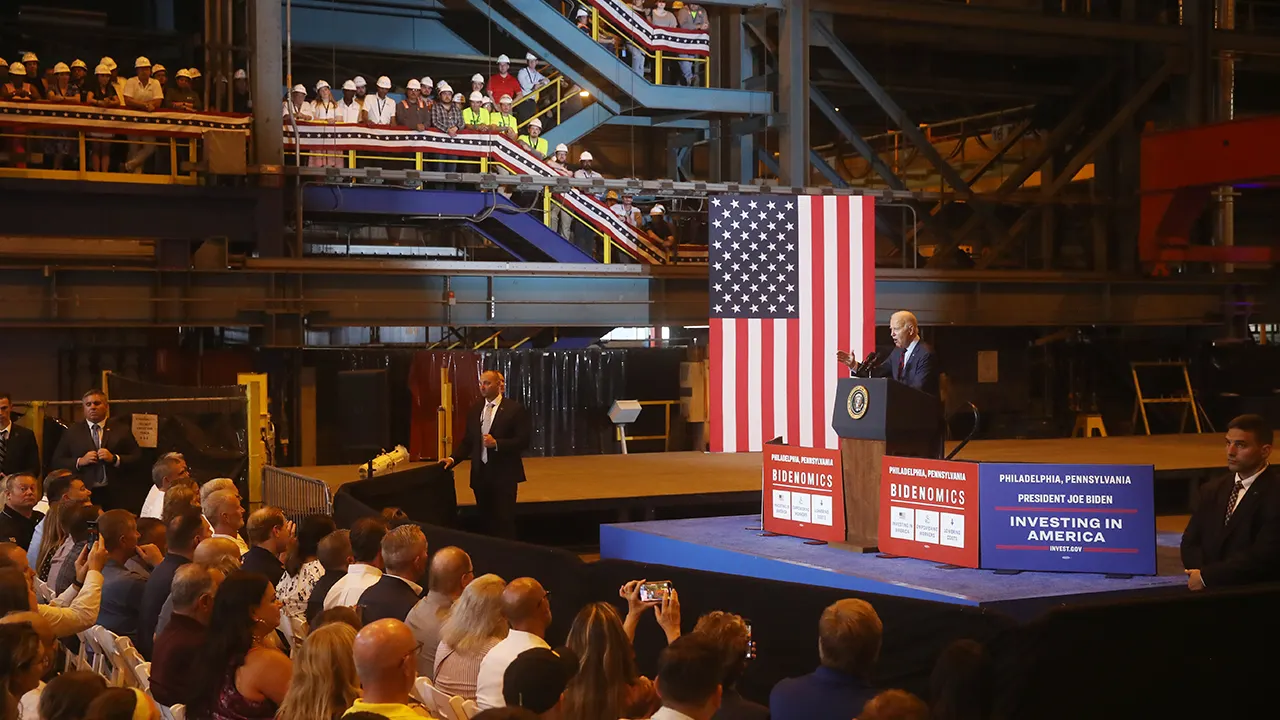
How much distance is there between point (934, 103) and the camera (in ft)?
103

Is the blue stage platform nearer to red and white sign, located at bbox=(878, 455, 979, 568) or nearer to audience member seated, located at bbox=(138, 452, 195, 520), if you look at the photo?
red and white sign, located at bbox=(878, 455, 979, 568)

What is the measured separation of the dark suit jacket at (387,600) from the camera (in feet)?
21.9

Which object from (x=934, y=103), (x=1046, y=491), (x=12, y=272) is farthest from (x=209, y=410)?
(x=934, y=103)

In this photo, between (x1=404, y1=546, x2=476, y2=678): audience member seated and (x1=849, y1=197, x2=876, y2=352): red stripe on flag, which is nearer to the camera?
(x1=404, y1=546, x2=476, y2=678): audience member seated

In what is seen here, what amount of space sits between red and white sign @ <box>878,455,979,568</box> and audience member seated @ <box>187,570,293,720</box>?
5.44 metres

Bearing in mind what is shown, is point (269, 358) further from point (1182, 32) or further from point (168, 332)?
point (1182, 32)

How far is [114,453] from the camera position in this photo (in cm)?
1274

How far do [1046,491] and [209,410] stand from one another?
32.3 ft

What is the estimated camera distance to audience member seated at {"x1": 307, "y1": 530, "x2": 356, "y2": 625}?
24.3ft

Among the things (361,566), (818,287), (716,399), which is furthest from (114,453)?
(818,287)

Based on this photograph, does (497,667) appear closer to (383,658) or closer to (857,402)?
(383,658)

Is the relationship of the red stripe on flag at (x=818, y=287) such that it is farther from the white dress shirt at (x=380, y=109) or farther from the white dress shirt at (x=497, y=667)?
the white dress shirt at (x=497, y=667)

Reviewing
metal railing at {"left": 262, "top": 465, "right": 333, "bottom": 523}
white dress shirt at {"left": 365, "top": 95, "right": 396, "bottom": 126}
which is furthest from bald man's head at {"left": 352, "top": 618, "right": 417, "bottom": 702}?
white dress shirt at {"left": 365, "top": 95, "right": 396, "bottom": 126}

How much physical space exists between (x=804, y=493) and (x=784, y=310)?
775 centimetres
